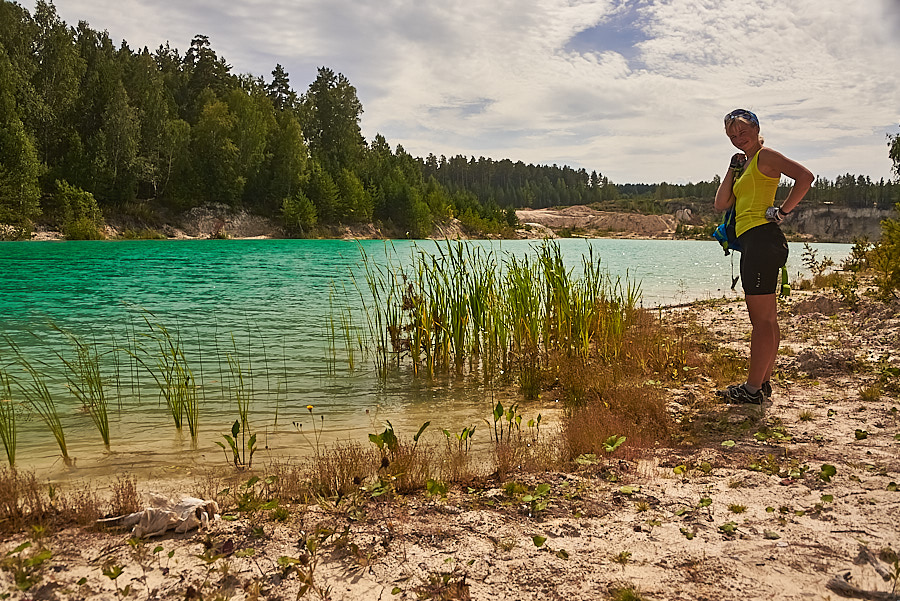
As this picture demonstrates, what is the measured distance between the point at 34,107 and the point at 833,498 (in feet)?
181

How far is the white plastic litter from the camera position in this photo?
9.12 feet

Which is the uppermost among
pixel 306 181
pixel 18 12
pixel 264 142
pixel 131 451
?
pixel 18 12

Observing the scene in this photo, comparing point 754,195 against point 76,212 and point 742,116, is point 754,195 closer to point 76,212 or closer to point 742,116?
point 742,116

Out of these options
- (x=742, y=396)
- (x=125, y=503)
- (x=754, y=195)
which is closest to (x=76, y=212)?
(x=125, y=503)

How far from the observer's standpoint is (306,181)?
214 ft

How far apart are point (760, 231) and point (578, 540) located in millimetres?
3625

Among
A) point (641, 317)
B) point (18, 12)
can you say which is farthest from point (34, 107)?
point (641, 317)

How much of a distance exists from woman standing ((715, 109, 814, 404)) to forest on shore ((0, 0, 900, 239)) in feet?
98.0

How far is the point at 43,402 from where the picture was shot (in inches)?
237

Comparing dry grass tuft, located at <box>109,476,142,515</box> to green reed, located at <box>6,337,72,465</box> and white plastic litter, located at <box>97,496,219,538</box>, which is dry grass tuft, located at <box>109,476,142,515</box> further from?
green reed, located at <box>6,337,72,465</box>

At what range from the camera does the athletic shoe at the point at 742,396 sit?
5.10 metres

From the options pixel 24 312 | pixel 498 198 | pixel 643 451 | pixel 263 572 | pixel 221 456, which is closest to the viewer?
pixel 263 572

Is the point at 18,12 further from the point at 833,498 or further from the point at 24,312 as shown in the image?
the point at 833,498

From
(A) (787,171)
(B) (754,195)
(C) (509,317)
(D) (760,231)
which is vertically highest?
(A) (787,171)
